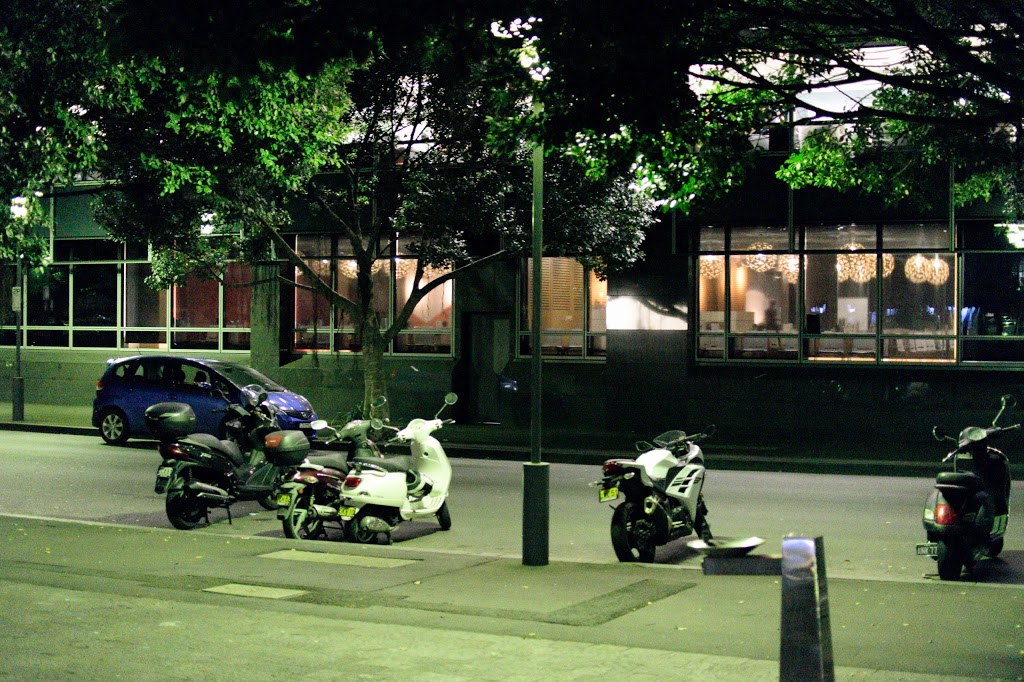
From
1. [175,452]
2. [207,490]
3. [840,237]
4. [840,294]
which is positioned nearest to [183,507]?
[207,490]

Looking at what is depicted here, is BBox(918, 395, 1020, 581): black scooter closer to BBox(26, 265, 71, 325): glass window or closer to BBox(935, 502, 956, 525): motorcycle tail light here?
BBox(935, 502, 956, 525): motorcycle tail light

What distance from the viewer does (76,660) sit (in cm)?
689

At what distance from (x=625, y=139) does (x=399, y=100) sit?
12.6 m

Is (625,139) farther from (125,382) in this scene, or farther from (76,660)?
(125,382)

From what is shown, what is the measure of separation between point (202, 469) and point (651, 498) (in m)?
5.04

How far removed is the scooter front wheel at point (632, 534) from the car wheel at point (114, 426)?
13.9 metres

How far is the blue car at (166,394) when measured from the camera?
21.3 meters

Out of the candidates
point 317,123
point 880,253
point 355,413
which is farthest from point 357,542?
point 880,253

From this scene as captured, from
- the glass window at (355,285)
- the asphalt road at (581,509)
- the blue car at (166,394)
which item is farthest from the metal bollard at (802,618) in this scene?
the glass window at (355,285)

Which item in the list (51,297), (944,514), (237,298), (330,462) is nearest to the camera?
(944,514)

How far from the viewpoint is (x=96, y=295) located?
3216 cm

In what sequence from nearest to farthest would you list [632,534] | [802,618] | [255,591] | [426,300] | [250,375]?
[802,618]
[255,591]
[632,534]
[250,375]
[426,300]

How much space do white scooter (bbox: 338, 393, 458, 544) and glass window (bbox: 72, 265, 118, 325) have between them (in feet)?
71.3

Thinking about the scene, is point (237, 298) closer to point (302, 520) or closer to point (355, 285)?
point (355, 285)
